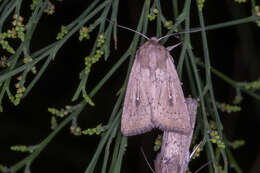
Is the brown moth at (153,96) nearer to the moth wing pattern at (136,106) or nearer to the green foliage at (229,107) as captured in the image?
the moth wing pattern at (136,106)

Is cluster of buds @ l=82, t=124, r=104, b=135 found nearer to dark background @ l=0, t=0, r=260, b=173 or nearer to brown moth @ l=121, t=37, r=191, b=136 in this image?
brown moth @ l=121, t=37, r=191, b=136

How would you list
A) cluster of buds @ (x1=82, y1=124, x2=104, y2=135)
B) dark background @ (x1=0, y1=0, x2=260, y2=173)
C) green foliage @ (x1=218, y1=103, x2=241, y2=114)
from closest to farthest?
cluster of buds @ (x1=82, y1=124, x2=104, y2=135) → green foliage @ (x1=218, y1=103, x2=241, y2=114) → dark background @ (x1=0, y1=0, x2=260, y2=173)

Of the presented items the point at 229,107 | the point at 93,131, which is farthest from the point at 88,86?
the point at 229,107

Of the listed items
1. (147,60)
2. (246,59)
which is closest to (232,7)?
(246,59)

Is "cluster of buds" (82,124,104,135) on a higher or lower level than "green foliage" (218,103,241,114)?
lower

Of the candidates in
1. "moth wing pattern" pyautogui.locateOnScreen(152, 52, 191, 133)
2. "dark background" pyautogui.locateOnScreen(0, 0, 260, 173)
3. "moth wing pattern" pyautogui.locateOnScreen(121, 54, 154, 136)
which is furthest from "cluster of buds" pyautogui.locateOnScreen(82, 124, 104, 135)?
"dark background" pyautogui.locateOnScreen(0, 0, 260, 173)

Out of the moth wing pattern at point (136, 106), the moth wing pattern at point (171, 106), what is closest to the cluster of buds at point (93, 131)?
the moth wing pattern at point (136, 106)

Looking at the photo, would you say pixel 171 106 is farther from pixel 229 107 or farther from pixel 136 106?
pixel 229 107
